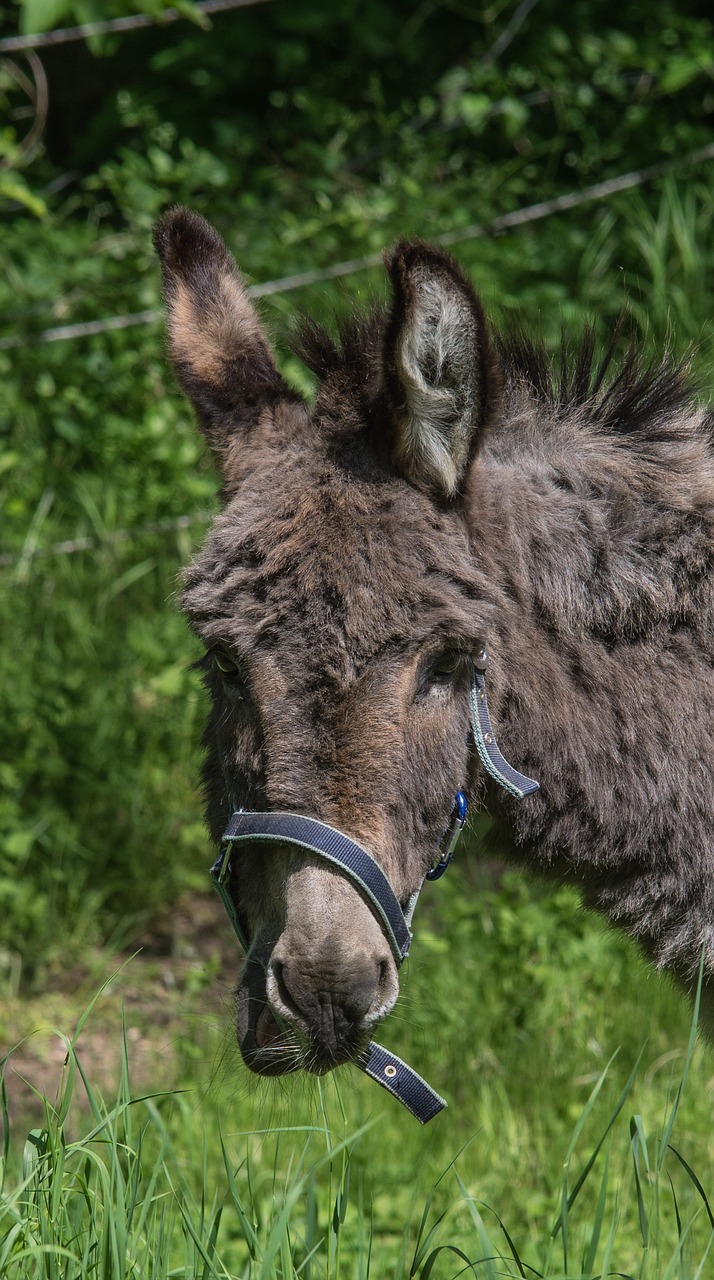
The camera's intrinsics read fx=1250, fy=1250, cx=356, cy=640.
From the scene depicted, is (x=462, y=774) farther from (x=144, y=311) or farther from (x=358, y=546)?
(x=144, y=311)

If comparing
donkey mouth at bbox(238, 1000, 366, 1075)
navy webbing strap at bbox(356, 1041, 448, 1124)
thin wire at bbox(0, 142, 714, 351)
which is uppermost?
thin wire at bbox(0, 142, 714, 351)

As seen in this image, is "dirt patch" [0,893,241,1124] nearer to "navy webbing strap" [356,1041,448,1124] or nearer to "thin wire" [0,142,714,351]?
"navy webbing strap" [356,1041,448,1124]

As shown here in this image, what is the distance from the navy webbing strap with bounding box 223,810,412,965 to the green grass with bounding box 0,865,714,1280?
377 mm

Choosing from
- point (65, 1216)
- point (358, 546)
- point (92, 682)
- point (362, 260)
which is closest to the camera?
point (65, 1216)

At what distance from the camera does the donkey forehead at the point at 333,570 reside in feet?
7.46

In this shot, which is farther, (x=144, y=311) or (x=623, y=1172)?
(x=144, y=311)

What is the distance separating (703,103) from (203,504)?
331 cm

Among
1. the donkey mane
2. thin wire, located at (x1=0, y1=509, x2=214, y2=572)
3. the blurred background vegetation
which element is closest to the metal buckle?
the donkey mane

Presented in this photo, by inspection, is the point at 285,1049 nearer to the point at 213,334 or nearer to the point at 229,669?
the point at 229,669

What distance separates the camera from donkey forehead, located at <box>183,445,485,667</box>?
A: 227 centimetres

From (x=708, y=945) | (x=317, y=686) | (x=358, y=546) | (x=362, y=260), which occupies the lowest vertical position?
(x=708, y=945)

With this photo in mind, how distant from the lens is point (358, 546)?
7.67 ft

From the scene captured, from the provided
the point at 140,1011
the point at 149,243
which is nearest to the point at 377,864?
the point at 140,1011

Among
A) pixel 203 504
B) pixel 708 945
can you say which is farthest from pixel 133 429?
pixel 708 945
